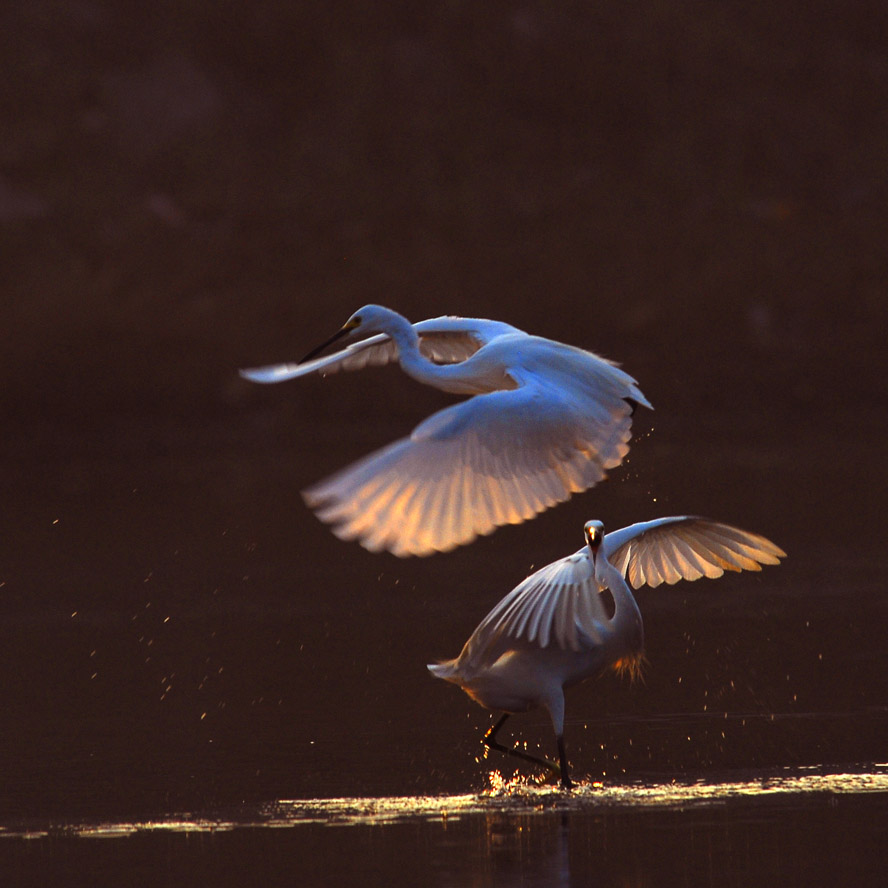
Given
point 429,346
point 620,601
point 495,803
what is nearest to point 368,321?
point 429,346

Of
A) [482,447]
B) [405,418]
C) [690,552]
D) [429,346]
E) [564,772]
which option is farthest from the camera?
[405,418]

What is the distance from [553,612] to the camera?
666cm

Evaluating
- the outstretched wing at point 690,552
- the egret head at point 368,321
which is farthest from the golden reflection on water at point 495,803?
the egret head at point 368,321

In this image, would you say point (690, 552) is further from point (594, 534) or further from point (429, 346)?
point (429, 346)

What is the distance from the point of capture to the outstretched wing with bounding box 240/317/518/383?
859cm

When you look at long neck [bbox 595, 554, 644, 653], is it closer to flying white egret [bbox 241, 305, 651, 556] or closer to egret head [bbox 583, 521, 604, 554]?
egret head [bbox 583, 521, 604, 554]

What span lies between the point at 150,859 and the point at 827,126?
31.8 metres

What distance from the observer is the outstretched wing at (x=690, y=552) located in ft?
25.4

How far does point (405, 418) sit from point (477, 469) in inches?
760

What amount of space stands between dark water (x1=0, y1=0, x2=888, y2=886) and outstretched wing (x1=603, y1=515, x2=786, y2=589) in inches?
22.0

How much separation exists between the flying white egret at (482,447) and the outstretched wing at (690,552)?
0.58m

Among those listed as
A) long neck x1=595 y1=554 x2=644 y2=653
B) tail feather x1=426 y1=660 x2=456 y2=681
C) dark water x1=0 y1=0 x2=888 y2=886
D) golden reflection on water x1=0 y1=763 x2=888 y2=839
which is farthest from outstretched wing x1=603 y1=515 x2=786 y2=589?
golden reflection on water x1=0 y1=763 x2=888 y2=839

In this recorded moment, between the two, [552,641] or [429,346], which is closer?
[552,641]

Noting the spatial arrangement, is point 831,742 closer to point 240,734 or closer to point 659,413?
point 240,734
